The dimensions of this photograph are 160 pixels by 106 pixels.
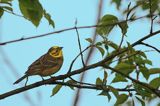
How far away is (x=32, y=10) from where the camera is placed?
7.73 ft

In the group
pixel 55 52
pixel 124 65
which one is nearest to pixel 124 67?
pixel 124 65

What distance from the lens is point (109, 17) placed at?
119 inches

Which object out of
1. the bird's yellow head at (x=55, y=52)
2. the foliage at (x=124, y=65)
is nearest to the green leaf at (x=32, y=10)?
the foliage at (x=124, y=65)

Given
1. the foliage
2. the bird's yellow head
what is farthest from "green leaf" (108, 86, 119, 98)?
the bird's yellow head

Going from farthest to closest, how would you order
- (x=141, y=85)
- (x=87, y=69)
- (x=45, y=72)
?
1. (x=45, y=72)
2. (x=141, y=85)
3. (x=87, y=69)

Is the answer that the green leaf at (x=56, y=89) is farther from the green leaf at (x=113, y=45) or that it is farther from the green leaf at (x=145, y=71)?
the green leaf at (x=145, y=71)

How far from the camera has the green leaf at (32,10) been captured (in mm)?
2227

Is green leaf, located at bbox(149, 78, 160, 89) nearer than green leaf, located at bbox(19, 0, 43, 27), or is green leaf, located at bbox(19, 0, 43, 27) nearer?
green leaf, located at bbox(19, 0, 43, 27)

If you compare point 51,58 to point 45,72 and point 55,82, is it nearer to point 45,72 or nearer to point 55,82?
point 45,72

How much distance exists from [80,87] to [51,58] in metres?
1.90

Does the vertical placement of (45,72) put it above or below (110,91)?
below

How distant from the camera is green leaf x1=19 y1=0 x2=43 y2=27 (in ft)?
7.30

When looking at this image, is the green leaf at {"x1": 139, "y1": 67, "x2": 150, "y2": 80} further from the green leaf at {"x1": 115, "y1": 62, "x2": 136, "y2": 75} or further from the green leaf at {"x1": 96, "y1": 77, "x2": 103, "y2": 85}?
the green leaf at {"x1": 96, "y1": 77, "x2": 103, "y2": 85}

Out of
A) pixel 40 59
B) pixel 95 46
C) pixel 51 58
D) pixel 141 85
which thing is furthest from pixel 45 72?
pixel 141 85
